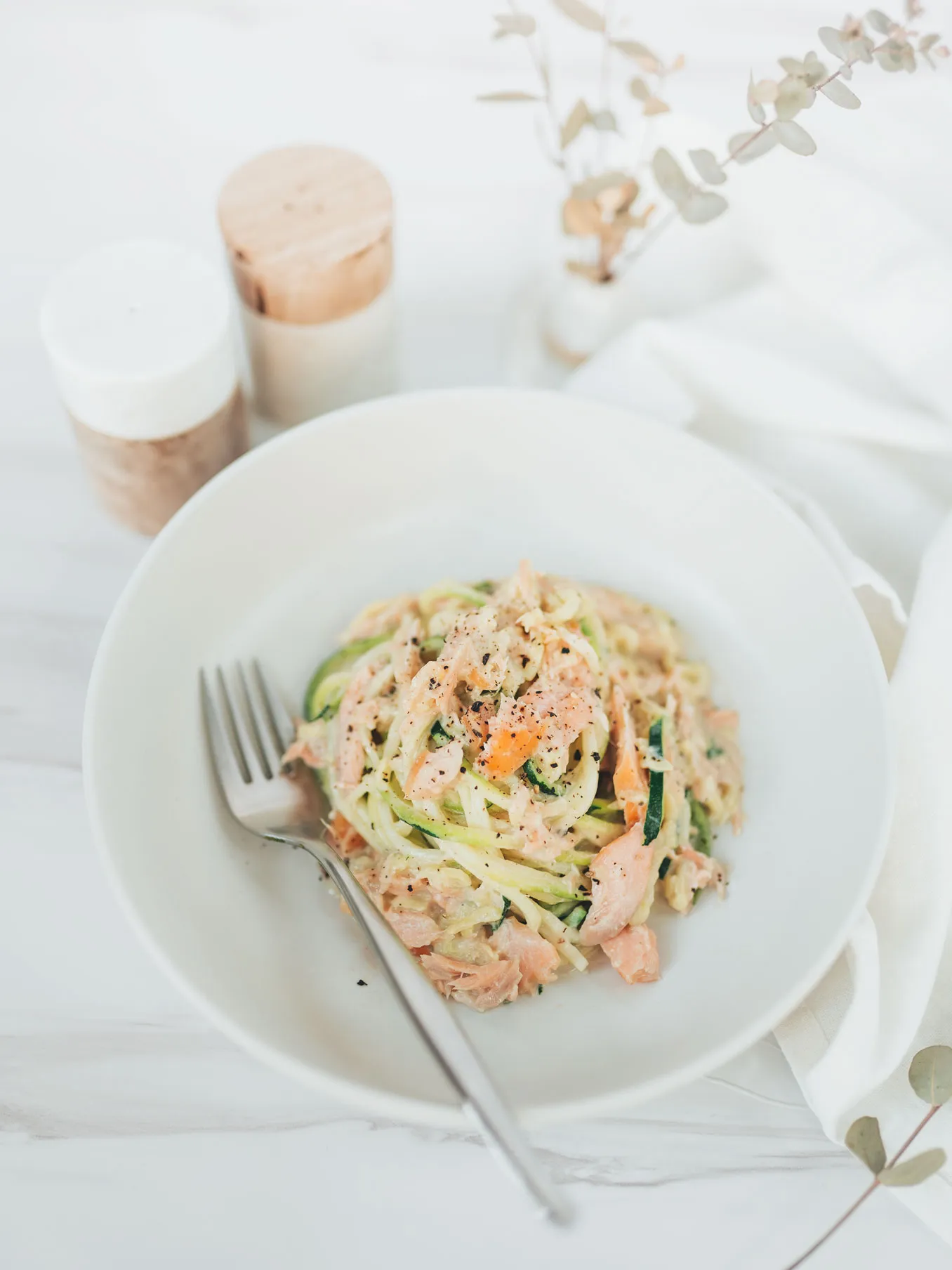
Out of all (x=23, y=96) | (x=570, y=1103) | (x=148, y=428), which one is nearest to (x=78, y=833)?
(x=148, y=428)

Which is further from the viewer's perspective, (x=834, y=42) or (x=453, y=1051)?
(x=834, y=42)

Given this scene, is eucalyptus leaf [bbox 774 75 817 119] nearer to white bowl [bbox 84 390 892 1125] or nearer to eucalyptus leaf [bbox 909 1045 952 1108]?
white bowl [bbox 84 390 892 1125]

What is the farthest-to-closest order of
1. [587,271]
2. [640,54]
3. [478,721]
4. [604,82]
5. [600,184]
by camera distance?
[604,82], [587,271], [600,184], [640,54], [478,721]

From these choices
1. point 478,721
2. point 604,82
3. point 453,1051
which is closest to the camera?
point 453,1051

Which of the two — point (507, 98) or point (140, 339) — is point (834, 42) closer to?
point (507, 98)

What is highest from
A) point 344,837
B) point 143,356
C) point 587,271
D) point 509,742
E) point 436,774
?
point 587,271

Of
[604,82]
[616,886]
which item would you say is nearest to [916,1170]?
[616,886]

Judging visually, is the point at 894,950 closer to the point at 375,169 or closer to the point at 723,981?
the point at 723,981

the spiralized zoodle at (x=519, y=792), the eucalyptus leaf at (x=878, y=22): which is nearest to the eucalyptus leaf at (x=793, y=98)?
the eucalyptus leaf at (x=878, y=22)
